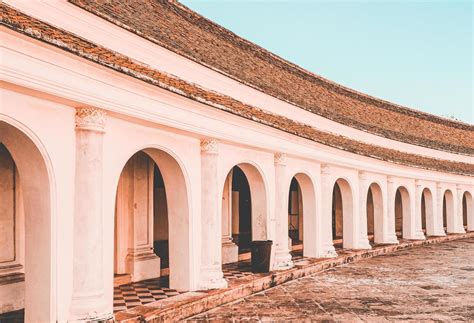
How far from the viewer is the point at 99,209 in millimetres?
8641

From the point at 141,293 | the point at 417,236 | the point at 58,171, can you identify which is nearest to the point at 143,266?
the point at 141,293

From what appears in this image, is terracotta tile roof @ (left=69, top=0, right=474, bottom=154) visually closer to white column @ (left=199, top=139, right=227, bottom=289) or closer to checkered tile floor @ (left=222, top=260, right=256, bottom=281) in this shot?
white column @ (left=199, top=139, right=227, bottom=289)

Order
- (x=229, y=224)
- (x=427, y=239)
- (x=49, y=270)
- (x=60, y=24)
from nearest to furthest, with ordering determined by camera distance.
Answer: (x=49, y=270), (x=60, y=24), (x=229, y=224), (x=427, y=239)

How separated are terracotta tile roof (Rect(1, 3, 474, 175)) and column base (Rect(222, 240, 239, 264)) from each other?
4.09m

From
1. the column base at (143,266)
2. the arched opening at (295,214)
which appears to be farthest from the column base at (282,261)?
the arched opening at (295,214)

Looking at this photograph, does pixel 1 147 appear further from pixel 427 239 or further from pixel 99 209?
pixel 427 239

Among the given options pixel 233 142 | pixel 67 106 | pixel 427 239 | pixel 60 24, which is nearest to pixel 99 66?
pixel 67 106

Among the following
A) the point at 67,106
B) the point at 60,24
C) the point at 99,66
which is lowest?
the point at 67,106

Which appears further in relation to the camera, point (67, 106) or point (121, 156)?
point (121, 156)

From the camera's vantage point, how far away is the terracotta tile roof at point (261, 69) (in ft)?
39.3

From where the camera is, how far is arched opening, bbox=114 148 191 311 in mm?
11562

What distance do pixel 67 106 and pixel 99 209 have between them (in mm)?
1763

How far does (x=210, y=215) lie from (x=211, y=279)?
1.45m

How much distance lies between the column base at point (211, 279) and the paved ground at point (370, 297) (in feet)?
1.97
